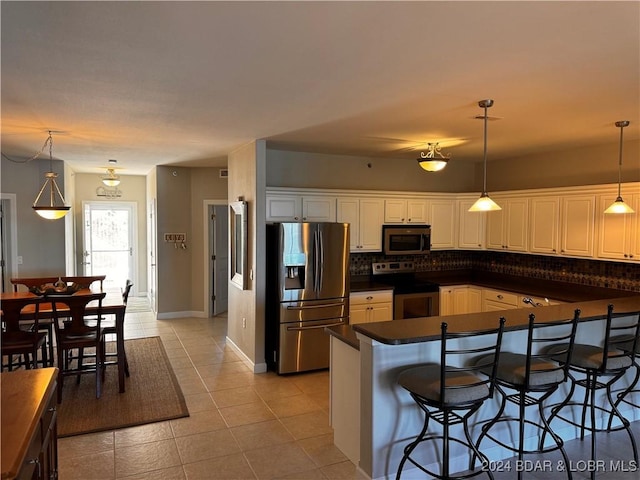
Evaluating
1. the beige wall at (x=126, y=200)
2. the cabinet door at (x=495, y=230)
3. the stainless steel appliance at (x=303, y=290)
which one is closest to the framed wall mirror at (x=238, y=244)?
the stainless steel appliance at (x=303, y=290)

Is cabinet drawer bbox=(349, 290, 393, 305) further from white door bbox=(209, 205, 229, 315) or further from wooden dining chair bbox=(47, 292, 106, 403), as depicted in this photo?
white door bbox=(209, 205, 229, 315)

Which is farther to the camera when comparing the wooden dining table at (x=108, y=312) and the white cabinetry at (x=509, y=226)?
the white cabinetry at (x=509, y=226)

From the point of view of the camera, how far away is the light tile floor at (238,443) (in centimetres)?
299

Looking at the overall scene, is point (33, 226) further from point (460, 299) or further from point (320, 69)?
point (460, 299)

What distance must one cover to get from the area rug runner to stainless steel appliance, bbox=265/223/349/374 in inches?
46.2

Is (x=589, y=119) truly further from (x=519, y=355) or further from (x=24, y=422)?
(x=24, y=422)

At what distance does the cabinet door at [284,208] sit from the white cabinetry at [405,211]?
1.27 metres

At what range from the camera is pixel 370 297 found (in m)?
5.41

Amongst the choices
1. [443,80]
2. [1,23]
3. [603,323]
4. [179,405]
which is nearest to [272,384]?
[179,405]

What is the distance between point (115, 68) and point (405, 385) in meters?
2.47

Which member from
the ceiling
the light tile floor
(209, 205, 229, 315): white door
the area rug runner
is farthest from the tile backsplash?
(209, 205, 229, 315): white door

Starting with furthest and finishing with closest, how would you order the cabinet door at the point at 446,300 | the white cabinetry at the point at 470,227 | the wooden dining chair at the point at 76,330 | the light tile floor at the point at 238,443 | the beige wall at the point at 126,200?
the beige wall at the point at 126,200 → the white cabinetry at the point at 470,227 → the cabinet door at the point at 446,300 → the wooden dining chair at the point at 76,330 → the light tile floor at the point at 238,443

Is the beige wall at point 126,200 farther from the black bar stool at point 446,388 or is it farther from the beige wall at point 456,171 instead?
the black bar stool at point 446,388

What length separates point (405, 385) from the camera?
2604 millimetres
